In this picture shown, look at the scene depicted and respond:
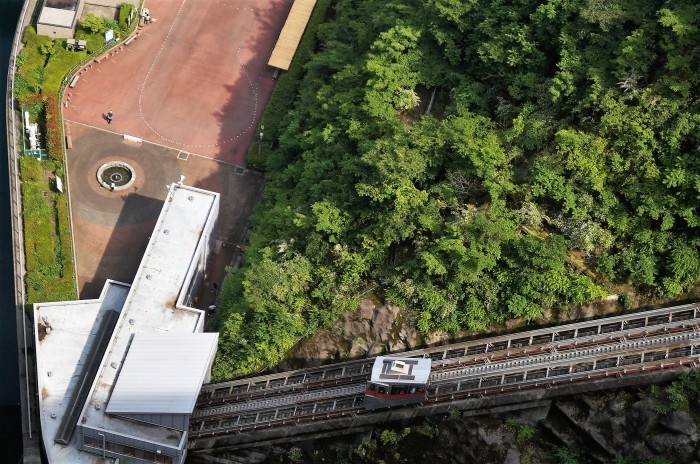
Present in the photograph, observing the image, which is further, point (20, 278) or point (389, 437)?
point (20, 278)

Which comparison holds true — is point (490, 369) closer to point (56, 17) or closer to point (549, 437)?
point (549, 437)

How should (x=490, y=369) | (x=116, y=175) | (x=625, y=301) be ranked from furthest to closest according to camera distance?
(x=116, y=175) < (x=625, y=301) < (x=490, y=369)

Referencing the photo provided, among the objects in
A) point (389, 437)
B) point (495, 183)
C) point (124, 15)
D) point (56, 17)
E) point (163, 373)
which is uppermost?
point (124, 15)

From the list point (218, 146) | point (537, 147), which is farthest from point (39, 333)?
point (537, 147)

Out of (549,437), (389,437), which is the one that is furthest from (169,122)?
(549,437)

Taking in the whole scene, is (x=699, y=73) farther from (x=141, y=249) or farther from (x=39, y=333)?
(x=39, y=333)

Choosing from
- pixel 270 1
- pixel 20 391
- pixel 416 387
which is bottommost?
pixel 20 391

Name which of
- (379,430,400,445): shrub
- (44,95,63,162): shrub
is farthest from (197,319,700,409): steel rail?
(44,95,63,162): shrub
